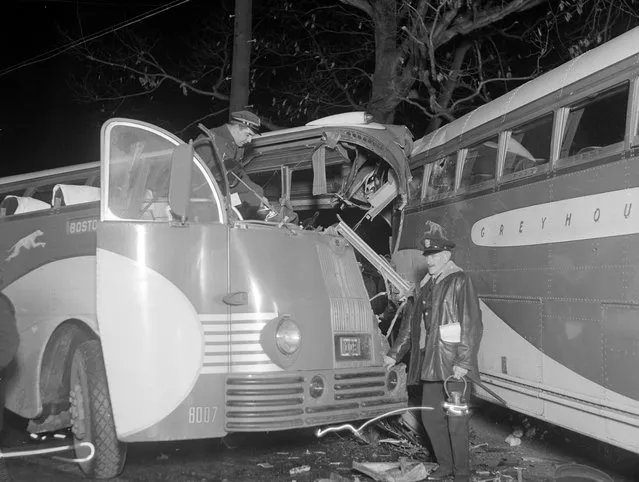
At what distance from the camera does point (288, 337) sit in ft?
20.0

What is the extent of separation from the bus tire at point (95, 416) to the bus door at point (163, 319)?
53 cm

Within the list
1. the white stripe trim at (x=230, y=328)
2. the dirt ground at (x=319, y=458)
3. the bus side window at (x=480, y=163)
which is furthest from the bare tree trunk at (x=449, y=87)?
the white stripe trim at (x=230, y=328)

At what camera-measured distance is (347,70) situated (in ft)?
63.7

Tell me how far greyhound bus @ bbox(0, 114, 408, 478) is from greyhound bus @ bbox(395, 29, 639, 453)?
1.33m

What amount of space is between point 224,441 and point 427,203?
377cm

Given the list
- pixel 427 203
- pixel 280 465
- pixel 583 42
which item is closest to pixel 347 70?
pixel 583 42

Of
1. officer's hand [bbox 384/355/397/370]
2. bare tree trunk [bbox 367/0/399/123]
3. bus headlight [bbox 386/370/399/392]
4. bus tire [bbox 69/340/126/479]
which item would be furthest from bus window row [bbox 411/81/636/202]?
bare tree trunk [bbox 367/0/399/123]

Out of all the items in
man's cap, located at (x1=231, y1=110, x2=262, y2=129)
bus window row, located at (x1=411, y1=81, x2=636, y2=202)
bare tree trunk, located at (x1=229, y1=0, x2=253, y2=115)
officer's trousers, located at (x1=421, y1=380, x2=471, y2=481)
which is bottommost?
officer's trousers, located at (x1=421, y1=380, x2=471, y2=481)

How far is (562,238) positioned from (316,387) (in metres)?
2.45

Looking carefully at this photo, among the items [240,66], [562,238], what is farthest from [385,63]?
[562,238]

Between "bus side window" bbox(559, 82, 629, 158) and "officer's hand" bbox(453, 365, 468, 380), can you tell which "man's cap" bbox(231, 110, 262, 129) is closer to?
"bus side window" bbox(559, 82, 629, 158)

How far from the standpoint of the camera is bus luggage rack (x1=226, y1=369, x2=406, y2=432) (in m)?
5.90

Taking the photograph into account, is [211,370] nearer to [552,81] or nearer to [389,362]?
[389,362]

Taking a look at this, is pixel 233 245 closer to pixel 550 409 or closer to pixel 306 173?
pixel 306 173
